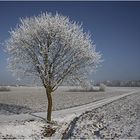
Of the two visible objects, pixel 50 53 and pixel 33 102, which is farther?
pixel 33 102

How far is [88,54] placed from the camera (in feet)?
85.1

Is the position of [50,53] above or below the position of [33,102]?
above

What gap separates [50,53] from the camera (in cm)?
2488

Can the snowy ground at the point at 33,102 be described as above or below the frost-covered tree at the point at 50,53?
below

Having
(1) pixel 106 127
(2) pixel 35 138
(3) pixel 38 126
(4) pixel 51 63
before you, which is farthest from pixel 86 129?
(4) pixel 51 63

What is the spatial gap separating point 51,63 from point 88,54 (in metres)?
3.77

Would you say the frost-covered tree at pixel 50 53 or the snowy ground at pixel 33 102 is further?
the snowy ground at pixel 33 102

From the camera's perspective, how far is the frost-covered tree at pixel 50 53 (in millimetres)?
25078

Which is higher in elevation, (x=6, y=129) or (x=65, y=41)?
(x=65, y=41)

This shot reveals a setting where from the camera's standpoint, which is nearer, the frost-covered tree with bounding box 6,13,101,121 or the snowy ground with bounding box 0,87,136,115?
the frost-covered tree with bounding box 6,13,101,121

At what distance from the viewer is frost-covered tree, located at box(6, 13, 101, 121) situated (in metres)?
25.1

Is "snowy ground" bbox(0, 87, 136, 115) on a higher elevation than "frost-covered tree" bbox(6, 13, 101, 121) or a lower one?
lower

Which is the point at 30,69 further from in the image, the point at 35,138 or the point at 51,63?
the point at 35,138

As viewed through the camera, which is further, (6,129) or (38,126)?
(38,126)
